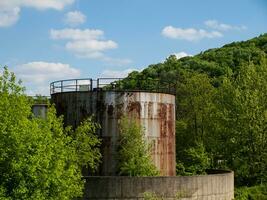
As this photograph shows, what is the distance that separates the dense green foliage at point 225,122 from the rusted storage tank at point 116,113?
333 cm

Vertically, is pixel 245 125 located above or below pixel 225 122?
below

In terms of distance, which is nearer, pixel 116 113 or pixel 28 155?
pixel 28 155

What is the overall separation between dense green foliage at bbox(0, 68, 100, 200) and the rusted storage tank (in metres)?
4.84

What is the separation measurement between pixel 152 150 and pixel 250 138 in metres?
13.5

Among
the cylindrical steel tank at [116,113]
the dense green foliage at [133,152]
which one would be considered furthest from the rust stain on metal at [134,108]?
the dense green foliage at [133,152]

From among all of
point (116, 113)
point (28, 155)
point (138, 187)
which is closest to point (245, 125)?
point (116, 113)

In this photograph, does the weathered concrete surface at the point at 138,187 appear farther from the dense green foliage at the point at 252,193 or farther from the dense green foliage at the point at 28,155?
the dense green foliage at the point at 252,193

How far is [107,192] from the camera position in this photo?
26594 millimetres

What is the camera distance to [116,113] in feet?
96.1

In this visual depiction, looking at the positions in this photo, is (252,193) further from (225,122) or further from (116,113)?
(116,113)

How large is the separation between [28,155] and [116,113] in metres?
8.19

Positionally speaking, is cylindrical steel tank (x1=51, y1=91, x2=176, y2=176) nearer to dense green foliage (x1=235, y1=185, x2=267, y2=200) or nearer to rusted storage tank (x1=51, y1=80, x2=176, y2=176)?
rusted storage tank (x1=51, y1=80, x2=176, y2=176)

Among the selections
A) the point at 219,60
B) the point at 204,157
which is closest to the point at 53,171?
the point at 204,157

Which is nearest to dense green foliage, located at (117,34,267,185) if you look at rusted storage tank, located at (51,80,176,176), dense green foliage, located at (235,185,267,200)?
dense green foliage, located at (235,185,267,200)
